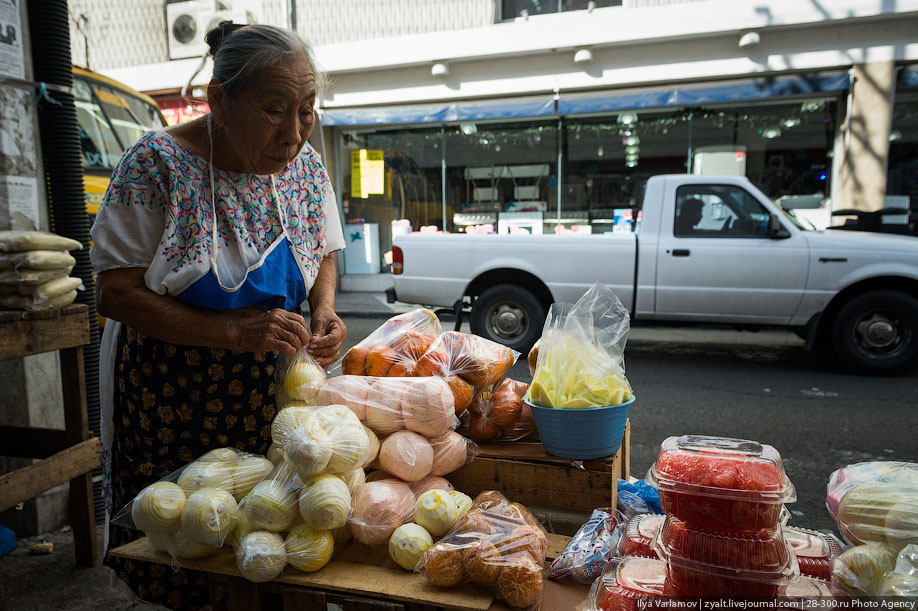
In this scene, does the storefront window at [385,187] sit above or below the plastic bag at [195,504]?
above

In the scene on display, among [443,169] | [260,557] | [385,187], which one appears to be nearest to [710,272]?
[260,557]

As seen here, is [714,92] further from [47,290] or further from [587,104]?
[47,290]

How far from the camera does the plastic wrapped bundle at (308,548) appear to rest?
135 cm

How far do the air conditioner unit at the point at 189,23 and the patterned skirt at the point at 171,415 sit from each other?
1309cm

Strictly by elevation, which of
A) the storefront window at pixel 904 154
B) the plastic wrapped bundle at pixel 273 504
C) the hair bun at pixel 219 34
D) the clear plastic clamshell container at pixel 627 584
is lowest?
the clear plastic clamshell container at pixel 627 584

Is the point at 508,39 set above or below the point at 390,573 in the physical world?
above

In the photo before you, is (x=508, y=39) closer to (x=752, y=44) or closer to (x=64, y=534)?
(x=752, y=44)

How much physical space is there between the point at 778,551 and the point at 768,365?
6362mm

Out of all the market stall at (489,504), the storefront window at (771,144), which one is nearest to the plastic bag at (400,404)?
the market stall at (489,504)

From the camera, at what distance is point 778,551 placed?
114 cm

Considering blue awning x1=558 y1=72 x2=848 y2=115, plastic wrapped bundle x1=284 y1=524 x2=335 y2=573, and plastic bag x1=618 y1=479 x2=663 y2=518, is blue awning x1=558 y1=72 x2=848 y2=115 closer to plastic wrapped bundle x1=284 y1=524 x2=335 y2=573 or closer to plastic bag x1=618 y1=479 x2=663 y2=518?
plastic bag x1=618 y1=479 x2=663 y2=518

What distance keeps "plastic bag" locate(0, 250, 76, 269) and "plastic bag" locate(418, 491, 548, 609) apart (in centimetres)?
225

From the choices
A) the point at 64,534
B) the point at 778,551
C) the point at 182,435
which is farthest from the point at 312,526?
the point at 64,534

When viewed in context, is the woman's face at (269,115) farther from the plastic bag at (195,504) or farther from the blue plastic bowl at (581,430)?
the blue plastic bowl at (581,430)
